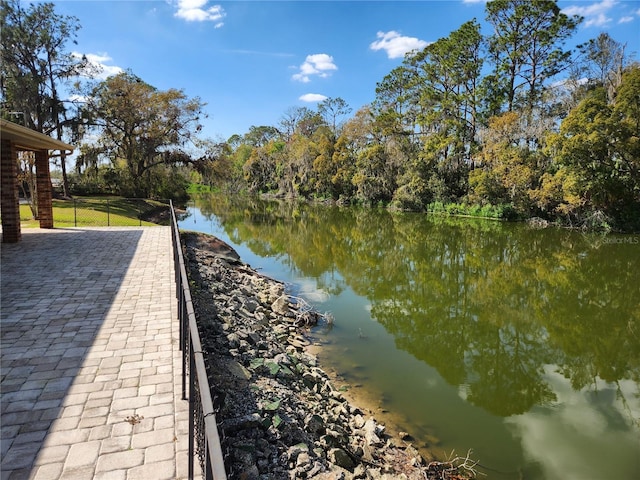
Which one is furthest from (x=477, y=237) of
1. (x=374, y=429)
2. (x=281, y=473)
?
(x=281, y=473)

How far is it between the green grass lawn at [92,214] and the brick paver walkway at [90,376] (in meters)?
8.83

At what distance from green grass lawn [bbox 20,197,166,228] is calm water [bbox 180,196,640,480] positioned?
6.08 metres

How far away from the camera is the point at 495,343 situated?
371 inches

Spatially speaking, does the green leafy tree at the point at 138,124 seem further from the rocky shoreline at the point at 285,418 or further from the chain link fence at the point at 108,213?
the rocky shoreline at the point at 285,418

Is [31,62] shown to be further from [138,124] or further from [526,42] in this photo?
[526,42]

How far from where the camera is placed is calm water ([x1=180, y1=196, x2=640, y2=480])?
5891 millimetres

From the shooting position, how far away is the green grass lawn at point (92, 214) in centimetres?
1709

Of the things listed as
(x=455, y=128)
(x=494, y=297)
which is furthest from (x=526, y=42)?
(x=494, y=297)

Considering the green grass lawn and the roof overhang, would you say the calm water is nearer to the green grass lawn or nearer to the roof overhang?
the green grass lawn

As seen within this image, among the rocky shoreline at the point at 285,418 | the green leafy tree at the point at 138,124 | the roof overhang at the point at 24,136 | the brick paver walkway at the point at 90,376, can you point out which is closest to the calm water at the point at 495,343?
the rocky shoreline at the point at 285,418

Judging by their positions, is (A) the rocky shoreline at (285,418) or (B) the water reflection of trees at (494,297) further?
(B) the water reflection of trees at (494,297)

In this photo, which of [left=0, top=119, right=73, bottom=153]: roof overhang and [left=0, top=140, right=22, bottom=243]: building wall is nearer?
[left=0, top=119, right=73, bottom=153]: roof overhang

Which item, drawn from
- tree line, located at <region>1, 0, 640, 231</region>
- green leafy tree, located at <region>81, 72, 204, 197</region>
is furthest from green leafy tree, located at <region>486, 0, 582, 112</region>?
green leafy tree, located at <region>81, 72, 204, 197</region>

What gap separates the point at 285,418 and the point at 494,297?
9942 millimetres
